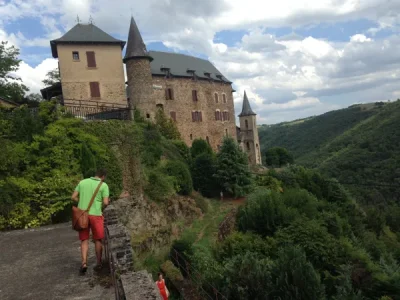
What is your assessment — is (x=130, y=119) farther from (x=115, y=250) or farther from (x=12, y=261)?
(x=115, y=250)

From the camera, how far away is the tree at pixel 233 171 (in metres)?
28.6

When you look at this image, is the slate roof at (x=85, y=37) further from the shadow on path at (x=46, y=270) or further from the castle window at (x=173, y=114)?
the shadow on path at (x=46, y=270)

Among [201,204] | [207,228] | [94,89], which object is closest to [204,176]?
[201,204]

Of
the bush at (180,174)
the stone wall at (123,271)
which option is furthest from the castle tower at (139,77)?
the stone wall at (123,271)

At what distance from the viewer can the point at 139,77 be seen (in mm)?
32906

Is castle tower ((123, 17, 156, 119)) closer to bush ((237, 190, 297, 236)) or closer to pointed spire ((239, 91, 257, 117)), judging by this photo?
bush ((237, 190, 297, 236))

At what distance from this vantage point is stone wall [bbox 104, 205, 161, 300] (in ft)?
14.2

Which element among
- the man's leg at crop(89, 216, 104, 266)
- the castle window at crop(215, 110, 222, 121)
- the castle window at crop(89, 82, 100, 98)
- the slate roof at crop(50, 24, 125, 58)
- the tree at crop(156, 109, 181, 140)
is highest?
the slate roof at crop(50, 24, 125, 58)

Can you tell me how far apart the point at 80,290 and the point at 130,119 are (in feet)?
48.1

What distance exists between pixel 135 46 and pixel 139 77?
127 inches

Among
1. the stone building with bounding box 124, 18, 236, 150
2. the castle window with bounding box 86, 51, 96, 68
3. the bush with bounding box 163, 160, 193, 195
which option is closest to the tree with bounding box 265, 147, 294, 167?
the stone building with bounding box 124, 18, 236, 150

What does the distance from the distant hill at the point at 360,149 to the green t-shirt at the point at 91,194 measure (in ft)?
199

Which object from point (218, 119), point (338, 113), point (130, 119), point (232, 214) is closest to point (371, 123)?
point (338, 113)

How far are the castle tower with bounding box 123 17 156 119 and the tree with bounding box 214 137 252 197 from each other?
30.2 ft
